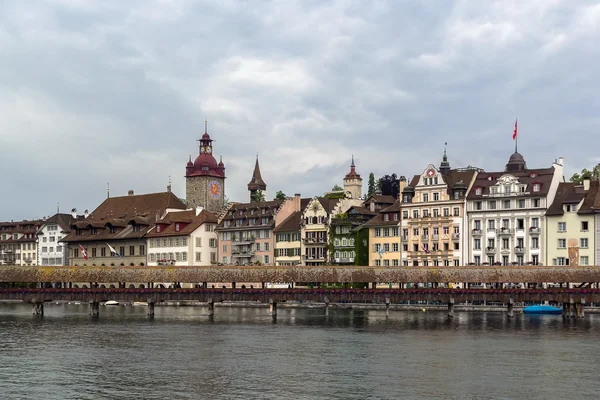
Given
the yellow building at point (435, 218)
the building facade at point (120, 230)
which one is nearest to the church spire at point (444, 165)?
the yellow building at point (435, 218)

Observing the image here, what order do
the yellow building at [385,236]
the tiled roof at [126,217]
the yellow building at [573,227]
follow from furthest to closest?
the tiled roof at [126,217] < the yellow building at [385,236] < the yellow building at [573,227]

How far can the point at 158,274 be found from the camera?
9694 cm

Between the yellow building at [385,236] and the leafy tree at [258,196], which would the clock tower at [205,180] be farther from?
the yellow building at [385,236]

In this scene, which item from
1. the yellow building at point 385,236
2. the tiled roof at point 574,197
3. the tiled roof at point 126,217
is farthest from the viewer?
the tiled roof at point 126,217

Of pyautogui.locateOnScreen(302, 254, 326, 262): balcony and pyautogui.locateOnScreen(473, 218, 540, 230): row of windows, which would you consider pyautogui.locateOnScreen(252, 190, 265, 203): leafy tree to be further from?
pyautogui.locateOnScreen(473, 218, 540, 230): row of windows

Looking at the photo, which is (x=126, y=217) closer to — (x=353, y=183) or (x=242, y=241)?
(x=242, y=241)

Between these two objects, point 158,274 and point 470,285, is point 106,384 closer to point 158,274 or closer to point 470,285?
point 158,274

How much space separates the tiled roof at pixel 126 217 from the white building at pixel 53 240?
4928mm

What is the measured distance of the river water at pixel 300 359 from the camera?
4478 cm

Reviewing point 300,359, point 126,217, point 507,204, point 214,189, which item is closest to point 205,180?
point 214,189

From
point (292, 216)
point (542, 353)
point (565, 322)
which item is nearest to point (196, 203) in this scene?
point (292, 216)

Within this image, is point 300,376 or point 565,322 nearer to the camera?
point 300,376

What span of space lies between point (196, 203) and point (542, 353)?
4170 inches

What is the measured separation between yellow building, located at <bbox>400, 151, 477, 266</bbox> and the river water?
27.5 metres
